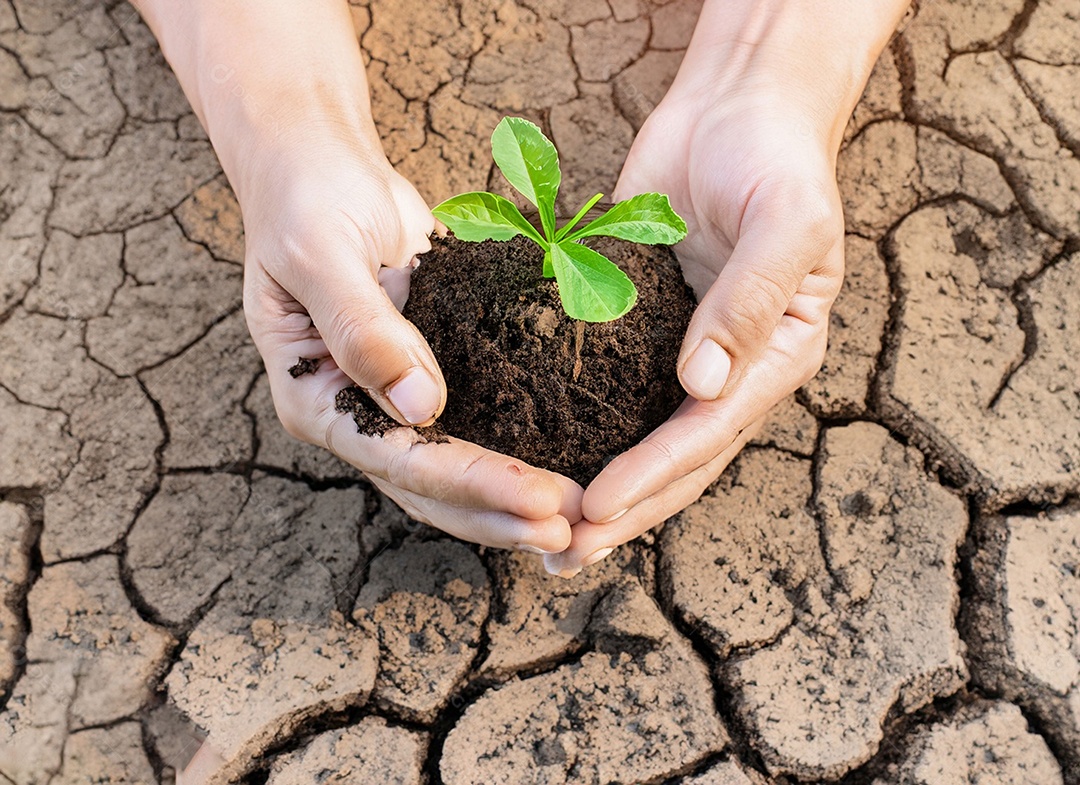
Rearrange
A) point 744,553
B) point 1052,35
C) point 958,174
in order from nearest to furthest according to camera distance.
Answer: point 744,553 < point 958,174 < point 1052,35

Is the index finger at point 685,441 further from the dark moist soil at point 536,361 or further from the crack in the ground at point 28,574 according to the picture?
the crack in the ground at point 28,574

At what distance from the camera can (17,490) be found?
2.03 meters

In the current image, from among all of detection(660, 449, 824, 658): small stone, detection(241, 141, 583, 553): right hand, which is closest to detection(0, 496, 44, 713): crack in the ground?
detection(241, 141, 583, 553): right hand

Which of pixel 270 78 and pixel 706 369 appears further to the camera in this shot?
pixel 270 78

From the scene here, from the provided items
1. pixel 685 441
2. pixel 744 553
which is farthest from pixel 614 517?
pixel 744 553

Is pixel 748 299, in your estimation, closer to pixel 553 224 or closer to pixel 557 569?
pixel 553 224

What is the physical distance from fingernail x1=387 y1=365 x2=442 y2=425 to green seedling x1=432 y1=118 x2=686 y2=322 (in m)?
0.24

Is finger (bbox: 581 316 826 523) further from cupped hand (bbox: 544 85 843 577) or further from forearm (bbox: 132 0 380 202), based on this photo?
forearm (bbox: 132 0 380 202)

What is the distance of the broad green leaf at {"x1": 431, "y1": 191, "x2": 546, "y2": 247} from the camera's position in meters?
1.36

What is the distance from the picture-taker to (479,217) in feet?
4.50

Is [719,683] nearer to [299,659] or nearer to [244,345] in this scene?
[299,659]

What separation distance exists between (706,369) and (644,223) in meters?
0.27

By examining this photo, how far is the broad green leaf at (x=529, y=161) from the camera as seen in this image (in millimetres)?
1401

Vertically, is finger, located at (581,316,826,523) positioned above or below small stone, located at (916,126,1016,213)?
below
